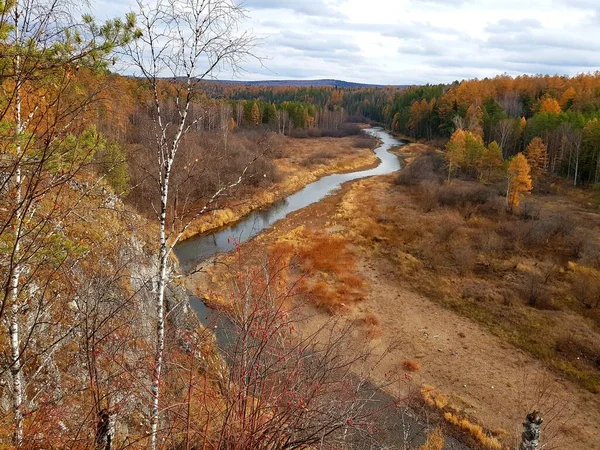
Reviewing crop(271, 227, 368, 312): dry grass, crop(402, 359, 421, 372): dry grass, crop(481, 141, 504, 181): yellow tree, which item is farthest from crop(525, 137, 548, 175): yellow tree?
crop(402, 359, 421, 372): dry grass

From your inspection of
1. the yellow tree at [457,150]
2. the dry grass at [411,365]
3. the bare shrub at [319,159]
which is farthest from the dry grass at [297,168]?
the yellow tree at [457,150]

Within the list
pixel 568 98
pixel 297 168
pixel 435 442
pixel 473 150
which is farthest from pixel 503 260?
pixel 568 98

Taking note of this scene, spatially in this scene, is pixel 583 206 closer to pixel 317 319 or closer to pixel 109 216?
pixel 317 319

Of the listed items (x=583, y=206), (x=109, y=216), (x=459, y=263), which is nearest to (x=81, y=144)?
(x=109, y=216)

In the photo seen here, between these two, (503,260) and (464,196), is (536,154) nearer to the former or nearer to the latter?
(464,196)

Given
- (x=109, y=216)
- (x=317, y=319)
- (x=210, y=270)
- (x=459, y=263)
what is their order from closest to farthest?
(x=109, y=216)
(x=317, y=319)
(x=210, y=270)
(x=459, y=263)

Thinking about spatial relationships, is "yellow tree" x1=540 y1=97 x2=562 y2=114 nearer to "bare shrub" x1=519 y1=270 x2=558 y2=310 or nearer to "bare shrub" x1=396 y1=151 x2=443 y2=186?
"bare shrub" x1=396 y1=151 x2=443 y2=186
